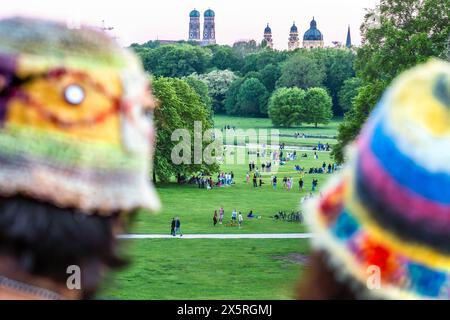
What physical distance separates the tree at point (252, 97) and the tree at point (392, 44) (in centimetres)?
6534

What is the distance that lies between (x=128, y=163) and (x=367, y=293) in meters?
0.84

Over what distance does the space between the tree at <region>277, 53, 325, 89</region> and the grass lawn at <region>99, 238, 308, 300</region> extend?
234 ft

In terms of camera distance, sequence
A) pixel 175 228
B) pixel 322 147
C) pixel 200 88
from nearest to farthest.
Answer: pixel 175 228
pixel 322 147
pixel 200 88

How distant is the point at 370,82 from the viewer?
105 ft

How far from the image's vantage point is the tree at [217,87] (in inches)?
4070

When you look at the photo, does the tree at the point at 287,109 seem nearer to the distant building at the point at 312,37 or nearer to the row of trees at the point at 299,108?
the row of trees at the point at 299,108

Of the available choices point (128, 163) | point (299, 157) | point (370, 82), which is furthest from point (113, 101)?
point (299, 157)

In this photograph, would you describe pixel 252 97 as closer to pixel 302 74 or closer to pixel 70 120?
pixel 302 74

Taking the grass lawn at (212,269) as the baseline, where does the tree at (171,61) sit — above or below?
above

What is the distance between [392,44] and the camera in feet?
101

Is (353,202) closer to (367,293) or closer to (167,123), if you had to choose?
Answer: (367,293)

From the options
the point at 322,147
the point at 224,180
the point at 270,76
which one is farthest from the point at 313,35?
the point at 224,180

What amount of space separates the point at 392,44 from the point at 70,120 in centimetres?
2859

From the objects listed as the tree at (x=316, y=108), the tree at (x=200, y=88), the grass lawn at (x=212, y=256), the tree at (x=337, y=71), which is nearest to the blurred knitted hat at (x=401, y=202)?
the grass lawn at (x=212, y=256)
